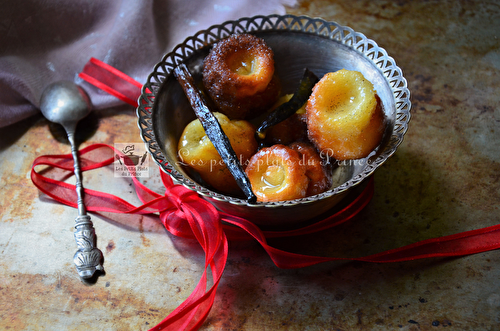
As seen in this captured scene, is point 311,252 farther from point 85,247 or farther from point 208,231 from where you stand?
point 85,247

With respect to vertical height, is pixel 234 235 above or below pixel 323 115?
A: below

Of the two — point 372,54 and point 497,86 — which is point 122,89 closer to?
point 372,54

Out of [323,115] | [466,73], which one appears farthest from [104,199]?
[466,73]

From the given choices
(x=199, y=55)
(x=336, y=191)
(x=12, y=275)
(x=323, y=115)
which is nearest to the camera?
(x=336, y=191)

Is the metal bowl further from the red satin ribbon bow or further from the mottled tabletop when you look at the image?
the mottled tabletop

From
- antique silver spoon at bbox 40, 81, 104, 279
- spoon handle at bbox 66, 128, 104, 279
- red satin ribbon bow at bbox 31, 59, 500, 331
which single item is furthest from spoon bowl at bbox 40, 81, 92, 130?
spoon handle at bbox 66, 128, 104, 279

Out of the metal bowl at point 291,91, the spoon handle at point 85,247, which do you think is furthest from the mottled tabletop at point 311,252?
the metal bowl at point 291,91
